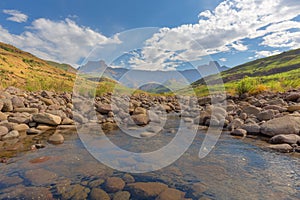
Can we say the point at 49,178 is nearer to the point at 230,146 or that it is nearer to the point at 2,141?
the point at 2,141

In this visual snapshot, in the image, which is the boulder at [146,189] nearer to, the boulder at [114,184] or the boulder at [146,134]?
the boulder at [114,184]

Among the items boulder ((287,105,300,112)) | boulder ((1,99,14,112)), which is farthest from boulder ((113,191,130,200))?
boulder ((287,105,300,112))

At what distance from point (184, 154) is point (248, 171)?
70.6 inches

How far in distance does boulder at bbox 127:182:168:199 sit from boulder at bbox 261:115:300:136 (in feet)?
18.6

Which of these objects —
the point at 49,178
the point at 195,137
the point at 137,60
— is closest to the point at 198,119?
the point at 195,137

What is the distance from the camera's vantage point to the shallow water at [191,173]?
385cm

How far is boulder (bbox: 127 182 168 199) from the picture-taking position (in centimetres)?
376

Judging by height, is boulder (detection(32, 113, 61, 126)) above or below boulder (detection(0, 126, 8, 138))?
above

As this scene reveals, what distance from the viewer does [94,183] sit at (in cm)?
417

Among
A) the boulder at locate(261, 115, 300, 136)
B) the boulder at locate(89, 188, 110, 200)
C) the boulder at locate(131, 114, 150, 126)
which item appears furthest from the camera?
the boulder at locate(131, 114, 150, 126)

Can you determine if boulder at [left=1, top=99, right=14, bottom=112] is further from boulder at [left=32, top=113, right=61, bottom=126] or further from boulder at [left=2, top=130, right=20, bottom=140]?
boulder at [left=2, top=130, right=20, bottom=140]

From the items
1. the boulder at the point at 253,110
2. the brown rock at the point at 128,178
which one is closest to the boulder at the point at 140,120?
the boulder at the point at 253,110

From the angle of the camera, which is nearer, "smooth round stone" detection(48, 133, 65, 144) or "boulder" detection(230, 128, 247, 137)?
"smooth round stone" detection(48, 133, 65, 144)

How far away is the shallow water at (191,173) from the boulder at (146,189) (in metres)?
0.24
